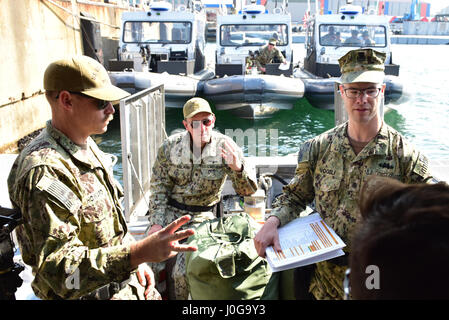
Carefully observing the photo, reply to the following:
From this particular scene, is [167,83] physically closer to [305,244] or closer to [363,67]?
[363,67]

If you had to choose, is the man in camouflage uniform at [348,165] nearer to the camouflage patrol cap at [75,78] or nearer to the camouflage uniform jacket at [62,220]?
the camouflage uniform jacket at [62,220]

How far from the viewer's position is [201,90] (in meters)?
9.06

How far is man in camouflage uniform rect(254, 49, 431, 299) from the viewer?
162 cm

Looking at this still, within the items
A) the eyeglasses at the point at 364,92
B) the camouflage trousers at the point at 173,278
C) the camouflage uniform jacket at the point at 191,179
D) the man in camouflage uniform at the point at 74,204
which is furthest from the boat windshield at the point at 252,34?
the man in camouflage uniform at the point at 74,204

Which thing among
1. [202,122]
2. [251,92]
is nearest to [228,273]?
[202,122]

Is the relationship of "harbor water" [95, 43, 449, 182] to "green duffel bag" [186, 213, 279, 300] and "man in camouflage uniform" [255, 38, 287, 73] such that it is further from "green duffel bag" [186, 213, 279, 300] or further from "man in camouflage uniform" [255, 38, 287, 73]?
"green duffel bag" [186, 213, 279, 300]

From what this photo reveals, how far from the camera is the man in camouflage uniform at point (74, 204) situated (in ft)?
3.88

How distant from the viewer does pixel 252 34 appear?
10922mm

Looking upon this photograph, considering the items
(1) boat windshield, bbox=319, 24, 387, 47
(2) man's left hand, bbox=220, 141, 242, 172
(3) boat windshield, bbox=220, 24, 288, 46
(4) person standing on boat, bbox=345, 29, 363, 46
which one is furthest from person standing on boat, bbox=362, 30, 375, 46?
(2) man's left hand, bbox=220, 141, 242, 172

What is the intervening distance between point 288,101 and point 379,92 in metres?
7.26

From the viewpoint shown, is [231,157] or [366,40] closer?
[231,157]

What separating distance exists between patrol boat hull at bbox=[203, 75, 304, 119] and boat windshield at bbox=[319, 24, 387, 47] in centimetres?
243

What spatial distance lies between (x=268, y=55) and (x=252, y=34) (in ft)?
3.44

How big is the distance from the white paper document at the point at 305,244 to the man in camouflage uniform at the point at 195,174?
90 centimetres
